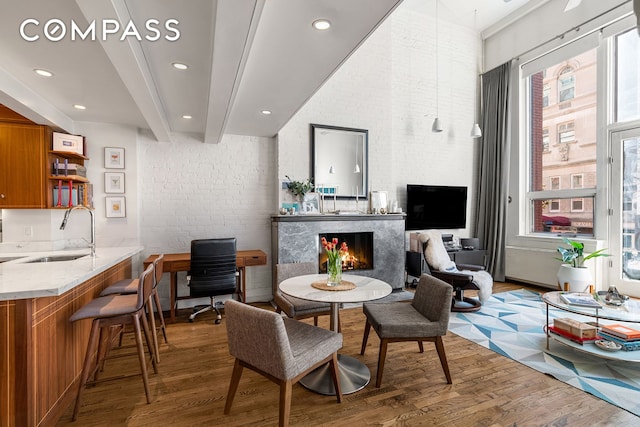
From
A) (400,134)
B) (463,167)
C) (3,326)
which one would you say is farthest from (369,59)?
(3,326)

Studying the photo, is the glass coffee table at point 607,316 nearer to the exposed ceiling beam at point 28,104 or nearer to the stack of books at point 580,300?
the stack of books at point 580,300

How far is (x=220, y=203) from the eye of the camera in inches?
169

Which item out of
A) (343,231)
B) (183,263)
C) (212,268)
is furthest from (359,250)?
(183,263)

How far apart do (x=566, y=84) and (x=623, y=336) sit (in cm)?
417

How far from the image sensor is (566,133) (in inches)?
195

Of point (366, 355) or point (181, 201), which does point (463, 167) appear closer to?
point (366, 355)

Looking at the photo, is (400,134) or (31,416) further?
(400,134)

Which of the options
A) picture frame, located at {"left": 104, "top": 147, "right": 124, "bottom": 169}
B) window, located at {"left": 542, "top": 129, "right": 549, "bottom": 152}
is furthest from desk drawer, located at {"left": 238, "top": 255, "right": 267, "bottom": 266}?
window, located at {"left": 542, "top": 129, "right": 549, "bottom": 152}

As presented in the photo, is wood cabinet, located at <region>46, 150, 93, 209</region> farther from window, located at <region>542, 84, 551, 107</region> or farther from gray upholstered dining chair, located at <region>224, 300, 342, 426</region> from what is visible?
window, located at <region>542, 84, 551, 107</region>

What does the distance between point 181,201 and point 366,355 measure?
9.91 ft

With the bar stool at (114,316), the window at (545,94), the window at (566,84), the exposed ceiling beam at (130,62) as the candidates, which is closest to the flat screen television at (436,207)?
the window at (545,94)

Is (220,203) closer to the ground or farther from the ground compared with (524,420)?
farther from the ground

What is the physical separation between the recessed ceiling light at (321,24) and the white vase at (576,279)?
4.48 m

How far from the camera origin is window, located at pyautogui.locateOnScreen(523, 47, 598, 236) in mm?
4652
